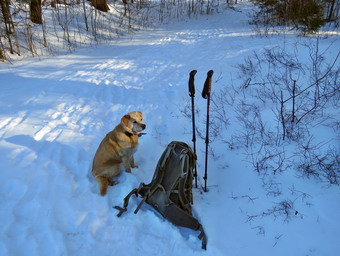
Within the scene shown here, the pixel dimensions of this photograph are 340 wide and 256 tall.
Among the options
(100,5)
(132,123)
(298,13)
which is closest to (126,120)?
(132,123)

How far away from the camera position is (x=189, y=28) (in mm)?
11922

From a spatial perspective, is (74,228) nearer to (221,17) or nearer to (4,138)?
(4,138)

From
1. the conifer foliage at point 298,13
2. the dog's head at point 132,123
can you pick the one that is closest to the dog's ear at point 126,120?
the dog's head at point 132,123

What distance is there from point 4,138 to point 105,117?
1674 millimetres

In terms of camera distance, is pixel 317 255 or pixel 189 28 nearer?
pixel 317 255

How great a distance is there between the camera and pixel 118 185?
3.09 meters

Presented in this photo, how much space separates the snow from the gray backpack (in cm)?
12

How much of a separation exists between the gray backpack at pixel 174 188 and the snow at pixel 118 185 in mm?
121

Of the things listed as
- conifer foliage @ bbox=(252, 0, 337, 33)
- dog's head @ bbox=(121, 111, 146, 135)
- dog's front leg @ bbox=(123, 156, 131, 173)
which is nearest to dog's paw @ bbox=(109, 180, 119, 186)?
dog's front leg @ bbox=(123, 156, 131, 173)

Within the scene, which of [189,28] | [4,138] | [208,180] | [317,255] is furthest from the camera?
[189,28]

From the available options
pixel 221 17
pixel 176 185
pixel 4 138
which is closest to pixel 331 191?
pixel 176 185

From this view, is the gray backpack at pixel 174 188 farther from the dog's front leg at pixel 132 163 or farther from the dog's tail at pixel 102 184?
the dog's front leg at pixel 132 163

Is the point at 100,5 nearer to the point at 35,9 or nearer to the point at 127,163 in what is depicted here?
the point at 35,9

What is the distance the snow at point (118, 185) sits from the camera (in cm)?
232
